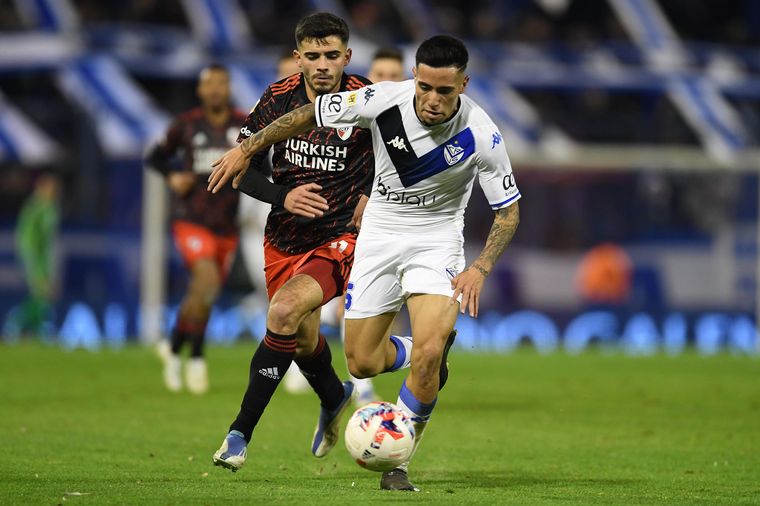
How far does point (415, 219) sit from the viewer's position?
24.0ft

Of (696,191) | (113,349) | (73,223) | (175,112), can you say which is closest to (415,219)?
(113,349)

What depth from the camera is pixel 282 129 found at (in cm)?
704

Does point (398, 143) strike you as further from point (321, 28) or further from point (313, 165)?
point (321, 28)

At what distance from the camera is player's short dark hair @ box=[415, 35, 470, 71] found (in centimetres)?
671

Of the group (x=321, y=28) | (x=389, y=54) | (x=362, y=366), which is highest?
(x=321, y=28)

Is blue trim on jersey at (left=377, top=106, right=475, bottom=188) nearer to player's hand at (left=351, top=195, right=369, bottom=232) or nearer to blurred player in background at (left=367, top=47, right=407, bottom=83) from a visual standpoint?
player's hand at (left=351, top=195, right=369, bottom=232)

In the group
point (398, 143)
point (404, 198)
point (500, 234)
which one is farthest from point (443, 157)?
point (500, 234)

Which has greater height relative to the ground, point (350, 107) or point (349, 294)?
point (350, 107)

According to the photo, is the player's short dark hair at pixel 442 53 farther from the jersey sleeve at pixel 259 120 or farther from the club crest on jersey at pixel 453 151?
the jersey sleeve at pixel 259 120

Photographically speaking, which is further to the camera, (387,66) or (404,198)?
(387,66)

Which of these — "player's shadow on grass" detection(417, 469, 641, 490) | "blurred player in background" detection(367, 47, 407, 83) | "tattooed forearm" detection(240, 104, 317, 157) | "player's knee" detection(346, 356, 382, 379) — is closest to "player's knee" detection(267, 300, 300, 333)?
"player's knee" detection(346, 356, 382, 379)

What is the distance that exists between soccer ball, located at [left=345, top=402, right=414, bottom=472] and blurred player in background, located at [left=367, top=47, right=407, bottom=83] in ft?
14.1

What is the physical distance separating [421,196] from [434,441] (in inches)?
97.1

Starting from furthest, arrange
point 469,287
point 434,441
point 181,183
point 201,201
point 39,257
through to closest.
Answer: point 39,257
point 201,201
point 181,183
point 434,441
point 469,287
